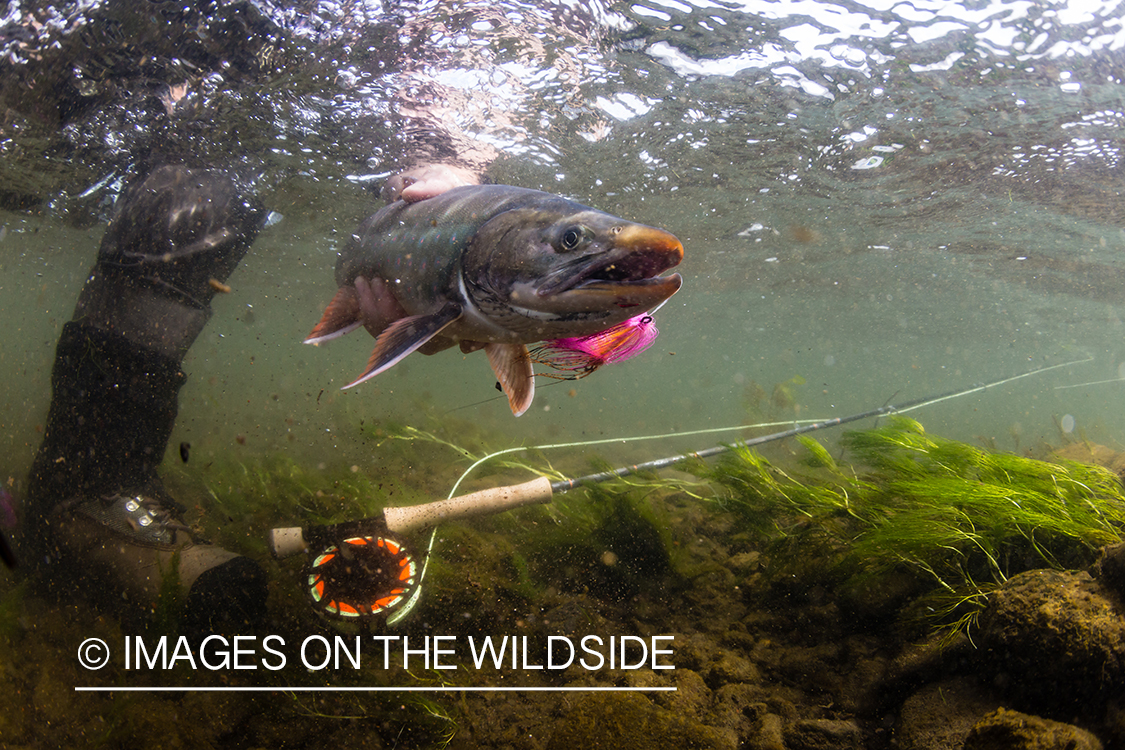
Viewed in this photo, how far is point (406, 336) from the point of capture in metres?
2.37

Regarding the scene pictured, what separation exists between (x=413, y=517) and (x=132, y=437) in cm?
399

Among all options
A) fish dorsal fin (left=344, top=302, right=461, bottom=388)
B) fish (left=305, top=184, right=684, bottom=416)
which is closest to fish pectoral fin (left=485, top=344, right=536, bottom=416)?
fish (left=305, top=184, right=684, bottom=416)

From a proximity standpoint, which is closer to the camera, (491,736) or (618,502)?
(491,736)

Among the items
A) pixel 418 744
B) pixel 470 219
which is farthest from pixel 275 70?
pixel 418 744

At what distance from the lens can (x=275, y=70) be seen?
24.1ft

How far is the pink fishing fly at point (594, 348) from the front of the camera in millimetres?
2801

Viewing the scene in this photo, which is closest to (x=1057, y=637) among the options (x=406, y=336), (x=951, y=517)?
(x=951, y=517)

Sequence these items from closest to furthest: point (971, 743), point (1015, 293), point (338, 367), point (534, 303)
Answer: point (534, 303), point (971, 743), point (1015, 293), point (338, 367)

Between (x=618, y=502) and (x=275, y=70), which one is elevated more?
(x=275, y=70)

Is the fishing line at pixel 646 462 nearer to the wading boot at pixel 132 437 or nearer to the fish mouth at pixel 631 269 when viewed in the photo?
the wading boot at pixel 132 437

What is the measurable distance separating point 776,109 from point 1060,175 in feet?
25.8

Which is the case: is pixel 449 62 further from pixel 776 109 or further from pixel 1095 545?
pixel 1095 545

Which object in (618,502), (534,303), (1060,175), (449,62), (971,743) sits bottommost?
(618,502)

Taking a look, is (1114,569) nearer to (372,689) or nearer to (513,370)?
(513,370)
